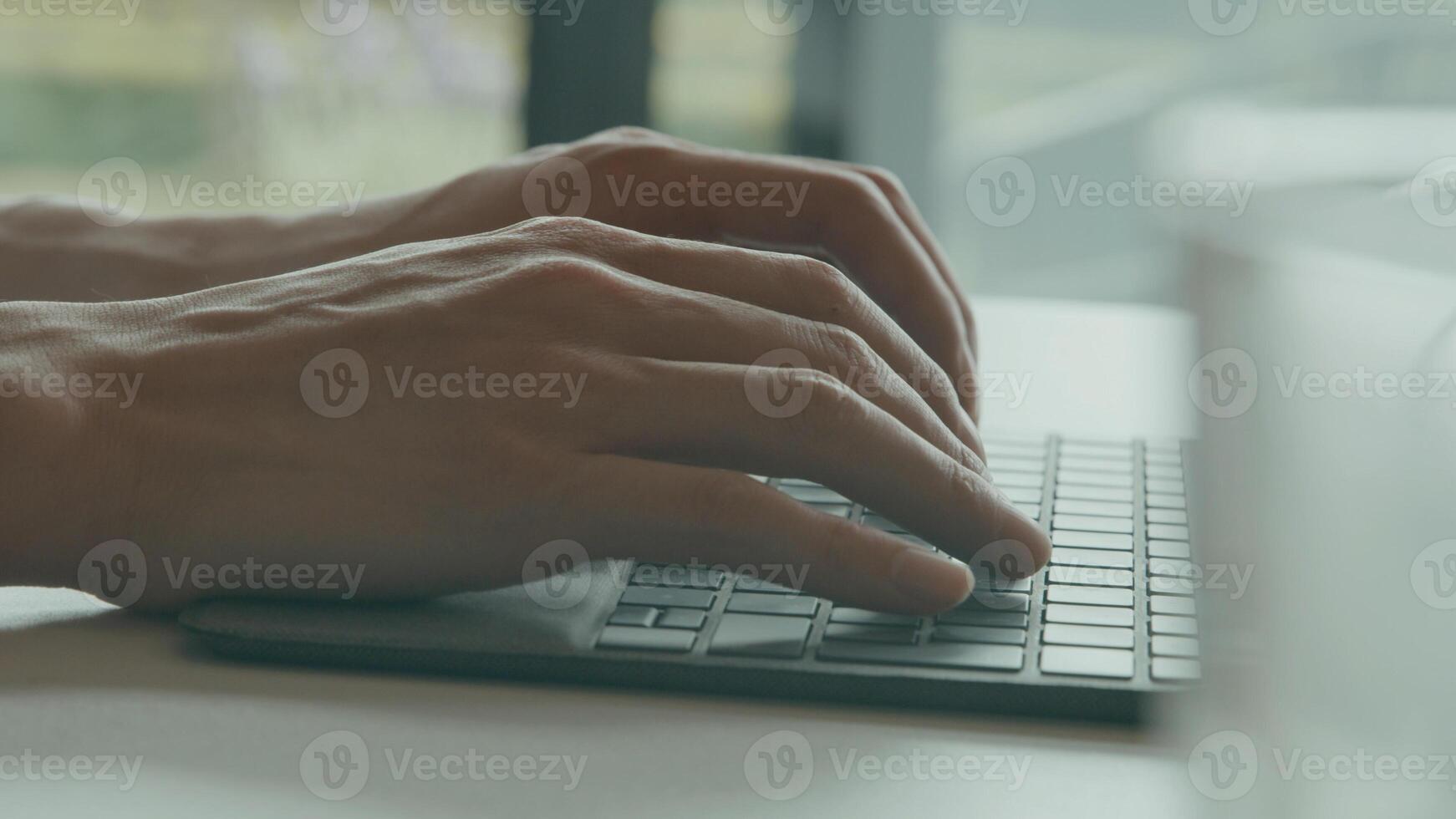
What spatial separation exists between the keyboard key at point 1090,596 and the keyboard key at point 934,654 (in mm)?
60

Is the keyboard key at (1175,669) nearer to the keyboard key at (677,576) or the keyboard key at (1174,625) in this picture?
the keyboard key at (1174,625)

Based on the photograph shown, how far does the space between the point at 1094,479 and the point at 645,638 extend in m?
0.35

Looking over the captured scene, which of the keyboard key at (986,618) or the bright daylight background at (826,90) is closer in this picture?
the keyboard key at (986,618)

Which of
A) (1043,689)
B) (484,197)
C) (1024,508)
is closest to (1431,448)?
(1024,508)

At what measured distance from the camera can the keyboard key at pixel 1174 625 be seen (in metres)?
0.49

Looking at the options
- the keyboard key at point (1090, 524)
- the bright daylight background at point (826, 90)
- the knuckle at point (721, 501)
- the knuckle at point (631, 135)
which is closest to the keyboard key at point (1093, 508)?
the keyboard key at point (1090, 524)

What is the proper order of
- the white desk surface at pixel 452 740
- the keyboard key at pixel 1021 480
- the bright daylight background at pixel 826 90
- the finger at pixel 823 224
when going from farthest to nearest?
the bright daylight background at pixel 826 90 < the finger at pixel 823 224 < the keyboard key at pixel 1021 480 < the white desk surface at pixel 452 740

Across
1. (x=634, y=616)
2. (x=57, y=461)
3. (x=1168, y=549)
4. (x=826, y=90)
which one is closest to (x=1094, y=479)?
(x=1168, y=549)

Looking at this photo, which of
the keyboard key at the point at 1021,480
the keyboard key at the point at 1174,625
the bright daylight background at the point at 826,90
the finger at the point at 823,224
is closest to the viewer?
the keyboard key at the point at 1174,625

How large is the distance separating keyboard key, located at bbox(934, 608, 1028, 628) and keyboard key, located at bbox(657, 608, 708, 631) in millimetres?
91

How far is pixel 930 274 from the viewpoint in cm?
81

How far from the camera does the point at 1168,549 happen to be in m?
0.60

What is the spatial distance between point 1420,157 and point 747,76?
1.28m

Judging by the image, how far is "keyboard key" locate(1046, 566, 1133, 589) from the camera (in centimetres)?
55
